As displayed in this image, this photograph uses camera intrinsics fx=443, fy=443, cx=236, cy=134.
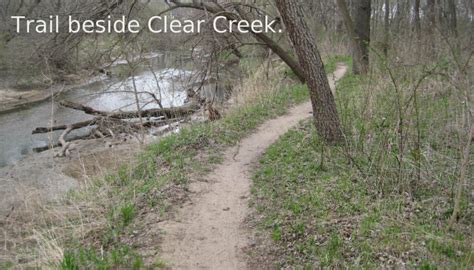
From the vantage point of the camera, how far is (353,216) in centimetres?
532

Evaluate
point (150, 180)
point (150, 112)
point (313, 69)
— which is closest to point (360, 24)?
point (313, 69)

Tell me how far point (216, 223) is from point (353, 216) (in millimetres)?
1853

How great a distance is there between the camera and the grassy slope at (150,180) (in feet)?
16.8

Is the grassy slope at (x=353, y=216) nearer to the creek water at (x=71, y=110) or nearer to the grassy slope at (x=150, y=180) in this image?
the grassy slope at (x=150, y=180)

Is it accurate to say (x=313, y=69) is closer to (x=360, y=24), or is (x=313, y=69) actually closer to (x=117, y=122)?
(x=360, y=24)

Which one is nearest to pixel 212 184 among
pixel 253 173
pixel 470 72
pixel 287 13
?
pixel 253 173

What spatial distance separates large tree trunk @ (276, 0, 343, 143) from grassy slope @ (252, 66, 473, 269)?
404mm

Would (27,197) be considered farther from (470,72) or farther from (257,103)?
(470,72)

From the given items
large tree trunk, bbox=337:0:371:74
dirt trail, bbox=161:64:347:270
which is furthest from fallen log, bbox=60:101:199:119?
dirt trail, bbox=161:64:347:270

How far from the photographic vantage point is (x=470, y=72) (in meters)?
8.26

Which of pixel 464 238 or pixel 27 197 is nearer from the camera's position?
pixel 464 238

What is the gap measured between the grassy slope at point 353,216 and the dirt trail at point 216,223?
331 mm

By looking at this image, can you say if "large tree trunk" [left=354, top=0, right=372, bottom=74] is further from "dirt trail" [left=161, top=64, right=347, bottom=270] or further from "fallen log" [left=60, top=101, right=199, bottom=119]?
Answer: "dirt trail" [left=161, top=64, right=347, bottom=270]

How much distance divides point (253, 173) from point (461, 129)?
342cm
